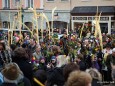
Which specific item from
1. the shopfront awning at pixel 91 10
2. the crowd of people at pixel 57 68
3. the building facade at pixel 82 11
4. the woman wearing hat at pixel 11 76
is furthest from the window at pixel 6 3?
the woman wearing hat at pixel 11 76

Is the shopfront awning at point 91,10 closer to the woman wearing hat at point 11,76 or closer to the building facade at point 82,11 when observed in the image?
the building facade at point 82,11

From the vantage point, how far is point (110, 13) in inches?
1398

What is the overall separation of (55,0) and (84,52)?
26.2 metres

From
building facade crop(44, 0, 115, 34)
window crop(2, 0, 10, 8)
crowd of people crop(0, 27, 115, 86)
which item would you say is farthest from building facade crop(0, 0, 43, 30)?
crowd of people crop(0, 27, 115, 86)

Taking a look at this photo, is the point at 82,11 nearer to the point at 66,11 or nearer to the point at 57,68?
the point at 66,11

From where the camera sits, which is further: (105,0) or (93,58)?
(105,0)

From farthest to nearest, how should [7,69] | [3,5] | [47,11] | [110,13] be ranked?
[3,5]
[47,11]
[110,13]
[7,69]

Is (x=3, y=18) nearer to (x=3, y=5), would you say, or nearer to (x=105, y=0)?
(x=3, y=5)

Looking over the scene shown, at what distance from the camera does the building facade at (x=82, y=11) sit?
35.7 meters

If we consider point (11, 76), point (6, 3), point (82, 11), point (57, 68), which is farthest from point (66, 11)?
point (11, 76)

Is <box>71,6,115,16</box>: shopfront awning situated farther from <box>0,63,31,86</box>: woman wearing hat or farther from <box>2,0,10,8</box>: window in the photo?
<box>0,63,31,86</box>: woman wearing hat

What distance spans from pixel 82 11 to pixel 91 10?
807 millimetres

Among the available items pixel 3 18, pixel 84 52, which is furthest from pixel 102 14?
pixel 84 52

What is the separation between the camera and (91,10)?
120 ft
